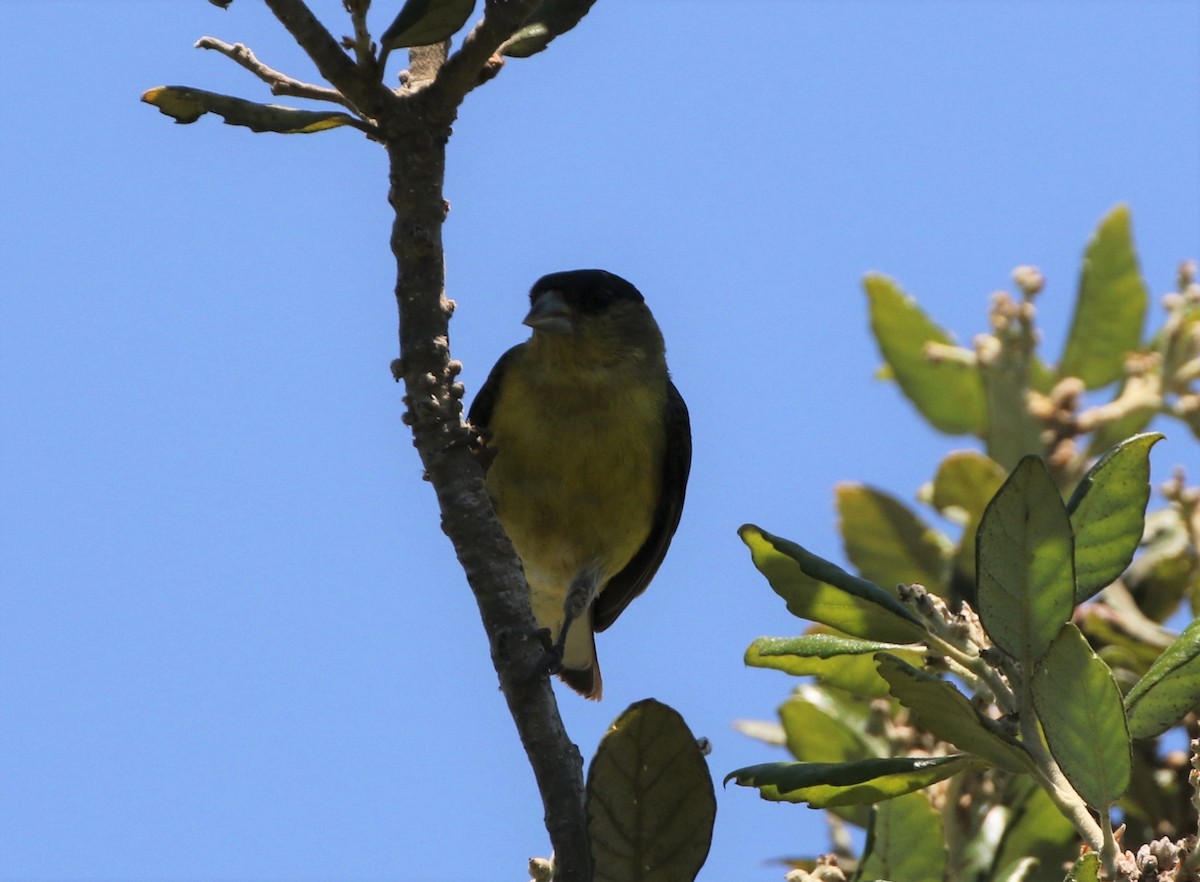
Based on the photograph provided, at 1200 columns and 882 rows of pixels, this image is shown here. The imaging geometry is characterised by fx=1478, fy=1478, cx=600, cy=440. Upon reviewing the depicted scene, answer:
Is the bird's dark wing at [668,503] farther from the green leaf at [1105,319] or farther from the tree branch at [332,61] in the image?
the tree branch at [332,61]

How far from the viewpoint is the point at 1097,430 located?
4836 millimetres

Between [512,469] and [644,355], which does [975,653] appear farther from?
[644,355]

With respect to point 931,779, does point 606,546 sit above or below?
above

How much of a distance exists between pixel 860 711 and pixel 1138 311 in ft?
6.41

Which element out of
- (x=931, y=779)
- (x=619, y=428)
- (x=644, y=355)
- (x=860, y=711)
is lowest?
(x=931, y=779)

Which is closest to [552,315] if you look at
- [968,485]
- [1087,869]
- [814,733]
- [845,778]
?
[968,485]

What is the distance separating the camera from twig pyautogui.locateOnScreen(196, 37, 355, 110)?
293cm

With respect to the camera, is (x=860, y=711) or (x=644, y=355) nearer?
(x=860, y=711)

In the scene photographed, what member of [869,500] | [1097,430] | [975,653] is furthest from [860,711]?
[975,653]

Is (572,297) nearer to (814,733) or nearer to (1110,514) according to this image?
(814,733)

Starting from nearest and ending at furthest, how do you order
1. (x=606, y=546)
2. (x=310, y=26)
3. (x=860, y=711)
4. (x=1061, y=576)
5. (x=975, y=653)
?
(x=1061, y=576), (x=975, y=653), (x=310, y=26), (x=860, y=711), (x=606, y=546)

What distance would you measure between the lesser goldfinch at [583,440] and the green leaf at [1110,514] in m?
2.63

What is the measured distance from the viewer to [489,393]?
5.71 meters

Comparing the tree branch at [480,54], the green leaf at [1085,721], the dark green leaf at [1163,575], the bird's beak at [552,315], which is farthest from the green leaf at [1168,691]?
the bird's beak at [552,315]
